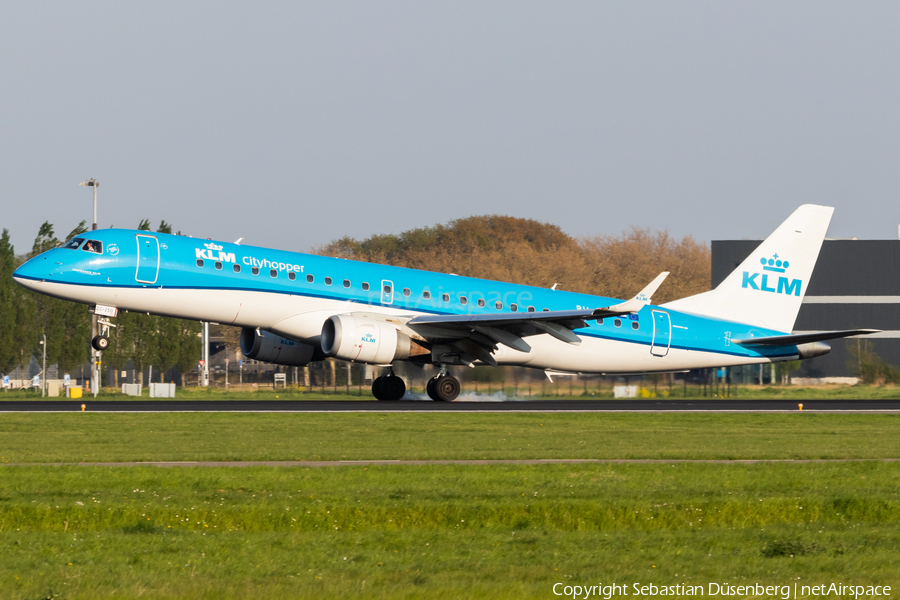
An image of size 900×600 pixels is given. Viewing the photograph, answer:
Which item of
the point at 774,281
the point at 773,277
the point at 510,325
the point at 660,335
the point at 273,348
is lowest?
the point at 273,348

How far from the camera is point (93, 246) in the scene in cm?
3148

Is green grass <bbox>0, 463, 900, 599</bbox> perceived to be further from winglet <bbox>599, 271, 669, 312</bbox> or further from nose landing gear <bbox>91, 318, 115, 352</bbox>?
nose landing gear <bbox>91, 318, 115, 352</bbox>

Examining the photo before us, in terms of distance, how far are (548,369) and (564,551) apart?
28901mm

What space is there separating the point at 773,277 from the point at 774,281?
0.53 feet

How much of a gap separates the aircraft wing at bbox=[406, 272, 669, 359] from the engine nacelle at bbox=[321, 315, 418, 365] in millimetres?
1305

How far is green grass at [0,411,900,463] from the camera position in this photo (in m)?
18.0

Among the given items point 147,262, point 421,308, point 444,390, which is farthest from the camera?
point 444,390

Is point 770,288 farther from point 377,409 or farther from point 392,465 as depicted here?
point 392,465

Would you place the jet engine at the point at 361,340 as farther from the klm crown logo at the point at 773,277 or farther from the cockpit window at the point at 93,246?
the klm crown logo at the point at 773,277

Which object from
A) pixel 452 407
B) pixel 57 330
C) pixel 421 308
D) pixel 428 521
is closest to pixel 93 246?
pixel 421 308

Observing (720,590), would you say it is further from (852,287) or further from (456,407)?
(852,287)

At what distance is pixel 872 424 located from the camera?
25.7 meters

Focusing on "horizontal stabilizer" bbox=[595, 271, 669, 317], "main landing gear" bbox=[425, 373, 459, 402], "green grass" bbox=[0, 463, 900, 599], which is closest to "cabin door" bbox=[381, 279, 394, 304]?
"main landing gear" bbox=[425, 373, 459, 402]

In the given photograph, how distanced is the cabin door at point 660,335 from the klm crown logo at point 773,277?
3.92m
